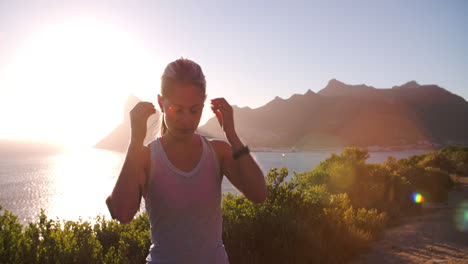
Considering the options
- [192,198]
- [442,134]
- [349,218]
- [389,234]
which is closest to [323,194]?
[349,218]

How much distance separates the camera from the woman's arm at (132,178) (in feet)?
4.43

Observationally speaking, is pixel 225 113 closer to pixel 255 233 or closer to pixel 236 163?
pixel 236 163

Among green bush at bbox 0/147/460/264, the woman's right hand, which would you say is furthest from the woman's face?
green bush at bbox 0/147/460/264

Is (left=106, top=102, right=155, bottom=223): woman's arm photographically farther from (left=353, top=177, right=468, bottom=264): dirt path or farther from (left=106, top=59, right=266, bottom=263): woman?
(left=353, top=177, right=468, bottom=264): dirt path

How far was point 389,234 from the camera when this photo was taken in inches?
361

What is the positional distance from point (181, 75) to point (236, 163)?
0.58 meters

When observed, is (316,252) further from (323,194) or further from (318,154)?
(318,154)

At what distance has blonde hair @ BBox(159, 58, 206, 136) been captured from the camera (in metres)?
1.46

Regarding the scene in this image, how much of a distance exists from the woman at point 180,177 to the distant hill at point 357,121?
11226 cm

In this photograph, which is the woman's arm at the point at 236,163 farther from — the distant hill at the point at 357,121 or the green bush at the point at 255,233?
the distant hill at the point at 357,121

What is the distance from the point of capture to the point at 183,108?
4.83 ft

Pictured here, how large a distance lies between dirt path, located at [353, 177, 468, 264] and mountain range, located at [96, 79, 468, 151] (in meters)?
104

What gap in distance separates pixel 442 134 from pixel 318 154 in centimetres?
5673

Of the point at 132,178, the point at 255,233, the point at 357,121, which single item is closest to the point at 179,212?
the point at 132,178
